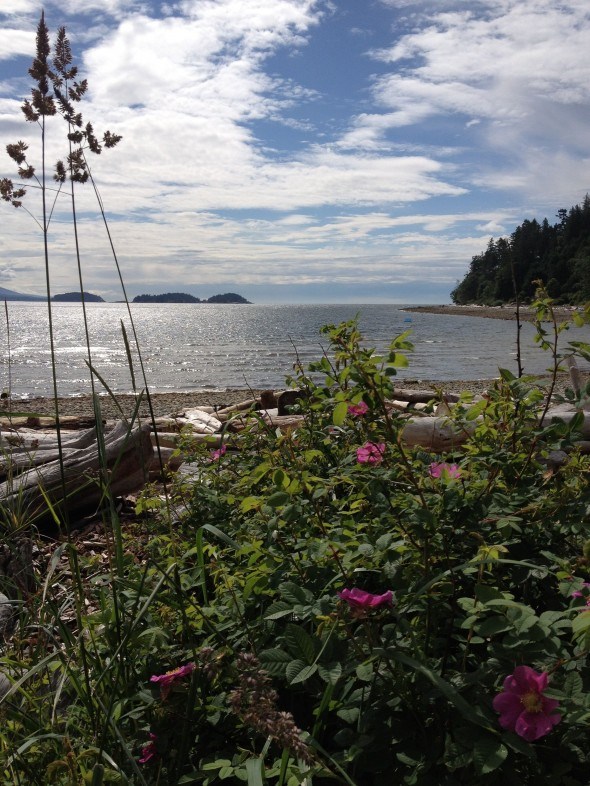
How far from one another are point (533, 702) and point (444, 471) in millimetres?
888

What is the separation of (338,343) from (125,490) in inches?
→ 160

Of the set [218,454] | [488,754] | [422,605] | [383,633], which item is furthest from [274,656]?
[218,454]

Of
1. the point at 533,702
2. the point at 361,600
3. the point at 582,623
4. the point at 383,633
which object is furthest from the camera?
the point at 383,633

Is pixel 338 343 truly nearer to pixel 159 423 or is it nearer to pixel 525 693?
pixel 525 693

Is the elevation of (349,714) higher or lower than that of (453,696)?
lower

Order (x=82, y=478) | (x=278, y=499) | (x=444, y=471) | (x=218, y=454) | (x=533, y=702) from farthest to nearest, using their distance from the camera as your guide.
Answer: (x=82, y=478) < (x=218, y=454) < (x=444, y=471) < (x=278, y=499) < (x=533, y=702)

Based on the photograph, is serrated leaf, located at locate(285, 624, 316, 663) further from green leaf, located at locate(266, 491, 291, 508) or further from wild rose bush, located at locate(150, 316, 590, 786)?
green leaf, located at locate(266, 491, 291, 508)

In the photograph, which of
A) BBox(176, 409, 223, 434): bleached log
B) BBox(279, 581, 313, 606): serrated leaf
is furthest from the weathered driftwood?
BBox(279, 581, 313, 606): serrated leaf

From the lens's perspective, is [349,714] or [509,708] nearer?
[509,708]

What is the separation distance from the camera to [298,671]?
4.83 feet

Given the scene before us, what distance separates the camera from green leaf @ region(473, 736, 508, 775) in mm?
1229

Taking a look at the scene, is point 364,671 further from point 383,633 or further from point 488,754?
point 488,754

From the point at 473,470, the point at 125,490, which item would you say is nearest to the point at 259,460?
the point at 473,470

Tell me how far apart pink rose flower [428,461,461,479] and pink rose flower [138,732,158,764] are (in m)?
1.11
